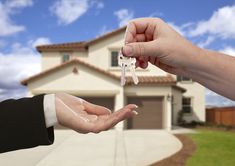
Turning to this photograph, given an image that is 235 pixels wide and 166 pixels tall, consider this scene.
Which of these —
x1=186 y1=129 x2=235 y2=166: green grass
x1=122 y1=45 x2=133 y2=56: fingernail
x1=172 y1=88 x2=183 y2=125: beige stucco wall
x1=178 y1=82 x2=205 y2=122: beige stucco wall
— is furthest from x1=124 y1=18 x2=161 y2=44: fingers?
x1=178 y1=82 x2=205 y2=122: beige stucco wall

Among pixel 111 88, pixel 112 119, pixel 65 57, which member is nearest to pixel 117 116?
pixel 112 119

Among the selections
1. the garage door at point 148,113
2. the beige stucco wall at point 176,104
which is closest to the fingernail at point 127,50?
the garage door at point 148,113

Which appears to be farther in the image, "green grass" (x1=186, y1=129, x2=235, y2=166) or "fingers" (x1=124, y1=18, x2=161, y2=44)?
"green grass" (x1=186, y1=129, x2=235, y2=166)

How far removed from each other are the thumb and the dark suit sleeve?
2.36ft

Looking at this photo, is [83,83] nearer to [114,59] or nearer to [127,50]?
[114,59]

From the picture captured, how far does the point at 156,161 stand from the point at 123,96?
526 inches

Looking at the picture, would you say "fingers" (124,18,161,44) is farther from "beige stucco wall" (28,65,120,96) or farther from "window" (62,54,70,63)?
"window" (62,54,70,63)

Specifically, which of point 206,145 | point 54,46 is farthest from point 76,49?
point 206,145

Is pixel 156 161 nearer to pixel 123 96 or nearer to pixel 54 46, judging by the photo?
pixel 123 96

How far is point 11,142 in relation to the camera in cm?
207

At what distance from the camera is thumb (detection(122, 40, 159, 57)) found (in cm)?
246

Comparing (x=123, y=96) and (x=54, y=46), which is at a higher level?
(x=54, y=46)

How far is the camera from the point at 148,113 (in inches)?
1030

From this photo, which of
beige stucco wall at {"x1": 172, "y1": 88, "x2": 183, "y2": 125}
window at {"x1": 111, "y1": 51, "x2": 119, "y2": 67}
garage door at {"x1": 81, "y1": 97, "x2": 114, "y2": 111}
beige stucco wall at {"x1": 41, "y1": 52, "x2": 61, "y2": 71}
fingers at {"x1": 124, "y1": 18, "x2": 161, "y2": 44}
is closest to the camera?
fingers at {"x1": 124, "y1": 18, "x2": 161, "y2": 44}
